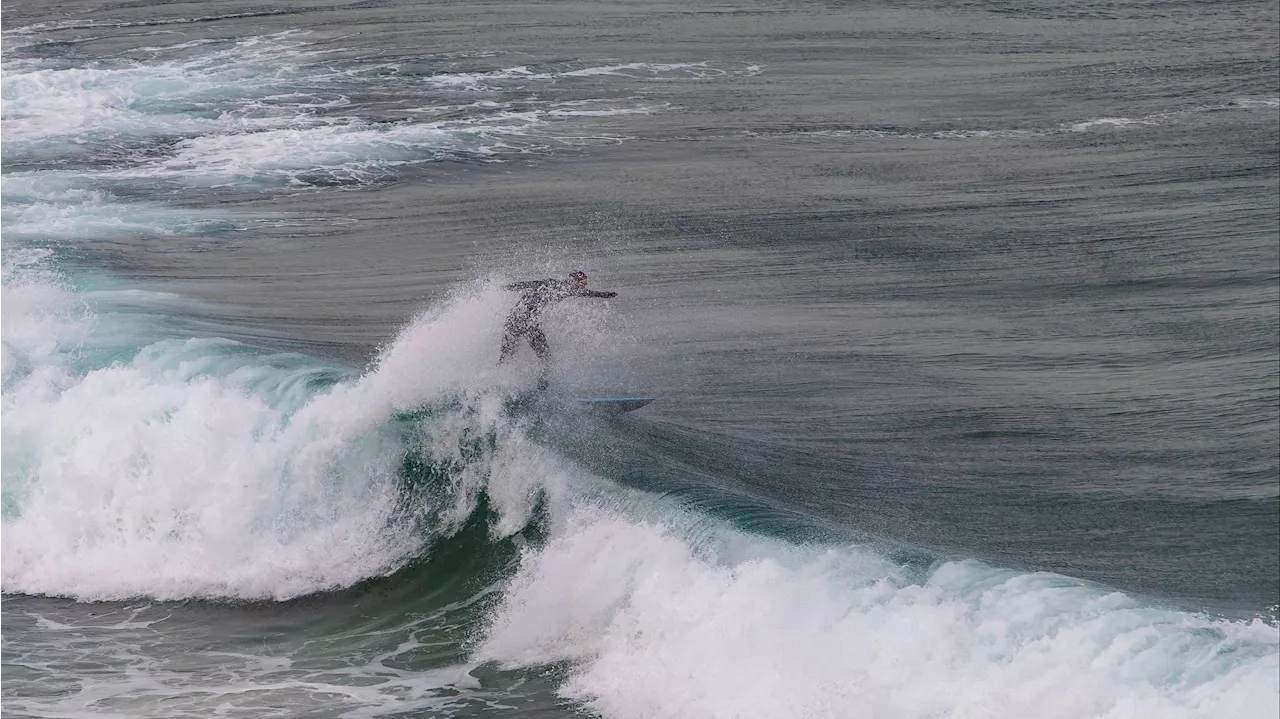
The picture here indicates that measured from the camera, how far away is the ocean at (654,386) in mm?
14539

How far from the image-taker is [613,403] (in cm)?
1945

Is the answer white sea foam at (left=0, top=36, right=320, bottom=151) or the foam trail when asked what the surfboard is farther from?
white sea foam at (left=0, top=36, right=320, bottom=151)

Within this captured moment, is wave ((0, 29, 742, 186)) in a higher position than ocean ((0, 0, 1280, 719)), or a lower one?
higher

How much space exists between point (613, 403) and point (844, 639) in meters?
6.08

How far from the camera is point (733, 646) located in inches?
567

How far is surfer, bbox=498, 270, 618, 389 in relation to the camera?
20.0 metres

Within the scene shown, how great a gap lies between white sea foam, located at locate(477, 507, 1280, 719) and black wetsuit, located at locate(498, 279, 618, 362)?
4.39m

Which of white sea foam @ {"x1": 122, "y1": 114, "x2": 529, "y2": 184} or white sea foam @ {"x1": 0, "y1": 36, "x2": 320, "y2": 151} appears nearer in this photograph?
white sea foam @ {"x1": 122, "y1": 114, "x2": 529, "y2": 184}

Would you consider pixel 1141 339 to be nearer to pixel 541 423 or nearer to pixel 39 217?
pixel 541 423

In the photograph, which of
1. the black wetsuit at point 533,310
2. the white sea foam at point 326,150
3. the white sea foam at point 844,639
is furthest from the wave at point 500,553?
the white sea foam at point 326,150

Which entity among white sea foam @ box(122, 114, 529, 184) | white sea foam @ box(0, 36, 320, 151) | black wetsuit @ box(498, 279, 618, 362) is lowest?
black wetsuit @ box(498, 279, 618, 362)

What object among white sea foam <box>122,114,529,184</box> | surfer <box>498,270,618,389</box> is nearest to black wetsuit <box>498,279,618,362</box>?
surfer <box>498,270,618,389</box>

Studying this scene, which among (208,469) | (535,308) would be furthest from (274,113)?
(208,469)

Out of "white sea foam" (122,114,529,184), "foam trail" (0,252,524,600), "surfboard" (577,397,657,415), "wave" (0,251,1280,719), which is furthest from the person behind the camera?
"white sea foam" (122,114,529,184)
